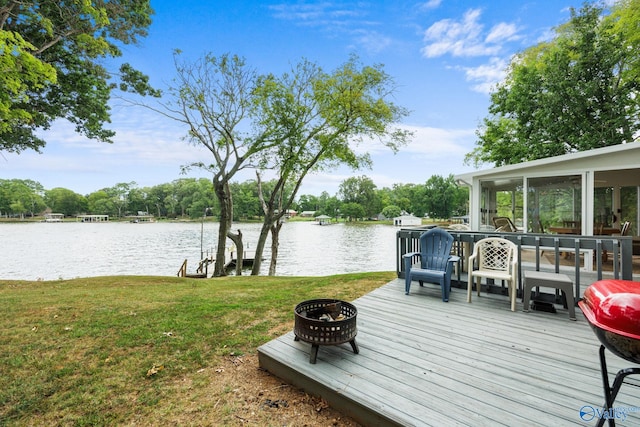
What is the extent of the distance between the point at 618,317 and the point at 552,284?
250 centimetres

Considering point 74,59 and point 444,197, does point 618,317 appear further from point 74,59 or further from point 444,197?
point 444,197

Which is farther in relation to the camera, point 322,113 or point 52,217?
point 52,217

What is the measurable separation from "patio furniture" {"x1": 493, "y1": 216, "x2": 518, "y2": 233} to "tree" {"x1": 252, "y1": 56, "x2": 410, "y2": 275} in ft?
18.8

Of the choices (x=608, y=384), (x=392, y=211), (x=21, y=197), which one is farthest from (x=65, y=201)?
(x=608, y=384)

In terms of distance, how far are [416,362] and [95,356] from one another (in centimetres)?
321

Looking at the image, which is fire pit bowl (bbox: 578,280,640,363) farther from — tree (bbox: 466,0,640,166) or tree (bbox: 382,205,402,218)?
tree (bbox: 382,205,402,218)

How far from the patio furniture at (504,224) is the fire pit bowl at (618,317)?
254 inches

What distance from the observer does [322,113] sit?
11453 millimetres

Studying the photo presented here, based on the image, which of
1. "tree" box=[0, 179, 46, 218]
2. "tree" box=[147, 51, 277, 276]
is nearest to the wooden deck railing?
"tree" box=[147, 51, 277, 276]

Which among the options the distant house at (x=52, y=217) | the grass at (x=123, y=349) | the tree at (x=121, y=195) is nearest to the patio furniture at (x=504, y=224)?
the grass at (x=123, y=349)

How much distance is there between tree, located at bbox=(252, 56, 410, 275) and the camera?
10914mm

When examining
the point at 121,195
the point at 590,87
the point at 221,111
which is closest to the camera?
the point at 590,87

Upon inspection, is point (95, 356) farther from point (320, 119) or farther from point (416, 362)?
point (320, 119)

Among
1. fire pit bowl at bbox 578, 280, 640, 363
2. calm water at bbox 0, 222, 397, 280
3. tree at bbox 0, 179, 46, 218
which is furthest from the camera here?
tree at bbox 0, 179, 46, 218
